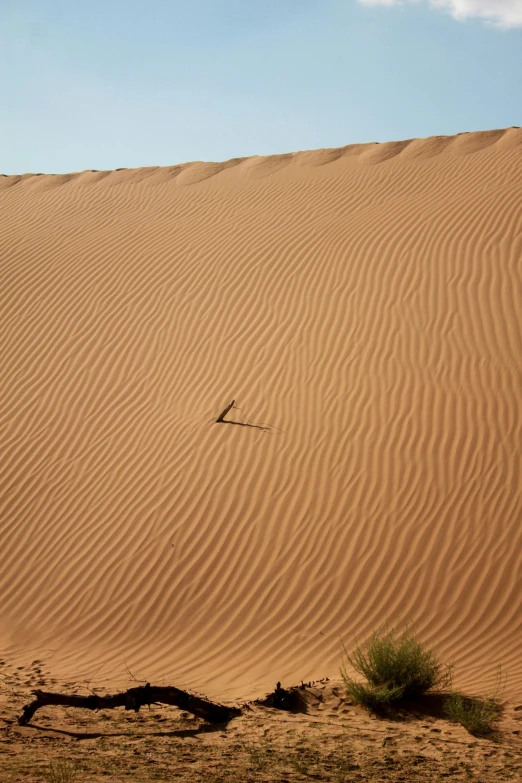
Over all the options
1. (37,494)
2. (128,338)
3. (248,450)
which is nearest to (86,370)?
(128,338)

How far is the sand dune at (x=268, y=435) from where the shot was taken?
6.91 metres

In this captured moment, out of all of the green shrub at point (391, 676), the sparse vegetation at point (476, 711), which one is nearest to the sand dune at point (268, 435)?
the sparse vegetation at point (476, 711)

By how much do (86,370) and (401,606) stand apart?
19.7 feet

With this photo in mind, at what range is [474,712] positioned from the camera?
4801 millimetres

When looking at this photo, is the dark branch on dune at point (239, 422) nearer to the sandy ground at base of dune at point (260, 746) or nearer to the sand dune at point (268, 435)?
the sand dune at point (268, 435)

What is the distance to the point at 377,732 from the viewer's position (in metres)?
4.64

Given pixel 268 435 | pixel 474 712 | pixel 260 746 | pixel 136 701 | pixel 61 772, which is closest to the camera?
pixel 61 772

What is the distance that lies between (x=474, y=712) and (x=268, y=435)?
4.67m

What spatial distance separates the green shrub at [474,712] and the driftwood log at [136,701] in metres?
1.41

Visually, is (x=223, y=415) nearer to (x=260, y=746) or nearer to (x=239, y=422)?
(x=239, y=422)

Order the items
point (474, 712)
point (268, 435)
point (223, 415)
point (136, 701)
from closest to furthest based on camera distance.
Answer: point (136, 701) → point (474, 712) → point (268, 435) → point (223, 415)

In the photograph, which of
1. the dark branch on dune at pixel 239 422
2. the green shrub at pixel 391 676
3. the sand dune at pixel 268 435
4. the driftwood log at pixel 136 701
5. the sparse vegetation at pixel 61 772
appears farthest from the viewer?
the dark branch on dune at pixel 239 422

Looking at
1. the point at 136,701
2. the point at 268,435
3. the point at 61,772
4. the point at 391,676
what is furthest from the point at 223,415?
the point at 61,772

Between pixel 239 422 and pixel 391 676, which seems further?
pixel 239 422
